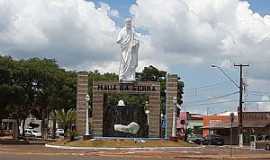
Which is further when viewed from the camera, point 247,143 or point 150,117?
point 247,143

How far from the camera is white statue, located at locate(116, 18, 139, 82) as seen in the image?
218 feet

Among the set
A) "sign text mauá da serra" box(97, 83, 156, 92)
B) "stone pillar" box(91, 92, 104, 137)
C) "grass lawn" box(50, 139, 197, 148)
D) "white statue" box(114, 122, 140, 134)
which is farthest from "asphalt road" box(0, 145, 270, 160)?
"stone pillar" box(91, 92, 104, 137)

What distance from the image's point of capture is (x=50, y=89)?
86125mm

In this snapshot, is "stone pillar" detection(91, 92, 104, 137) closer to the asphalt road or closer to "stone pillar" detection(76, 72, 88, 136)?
"stone pillar" detection(76, 72, 88, 136)

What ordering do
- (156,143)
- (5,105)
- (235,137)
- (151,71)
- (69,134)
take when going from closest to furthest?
(156,143) → (69,134) → (5,105) → (235,137) → (151,71)

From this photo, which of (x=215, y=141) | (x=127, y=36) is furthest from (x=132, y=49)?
(x=215, y=141)

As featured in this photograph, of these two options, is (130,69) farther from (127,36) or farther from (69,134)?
(69,134)

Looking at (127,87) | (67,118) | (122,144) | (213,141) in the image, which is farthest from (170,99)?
(213,141)

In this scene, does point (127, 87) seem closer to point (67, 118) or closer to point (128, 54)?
point (128, 54)

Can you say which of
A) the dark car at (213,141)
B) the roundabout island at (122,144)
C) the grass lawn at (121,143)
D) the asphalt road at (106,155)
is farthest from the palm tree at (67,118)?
the asphalt road at (106,155)

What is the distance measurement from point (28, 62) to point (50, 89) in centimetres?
451

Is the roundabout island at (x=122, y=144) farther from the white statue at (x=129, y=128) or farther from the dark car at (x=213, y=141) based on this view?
the dark car at (x=213, y=141)

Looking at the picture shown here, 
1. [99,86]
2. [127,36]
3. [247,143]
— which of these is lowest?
[247,143]

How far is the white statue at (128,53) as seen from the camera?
66500 mm
